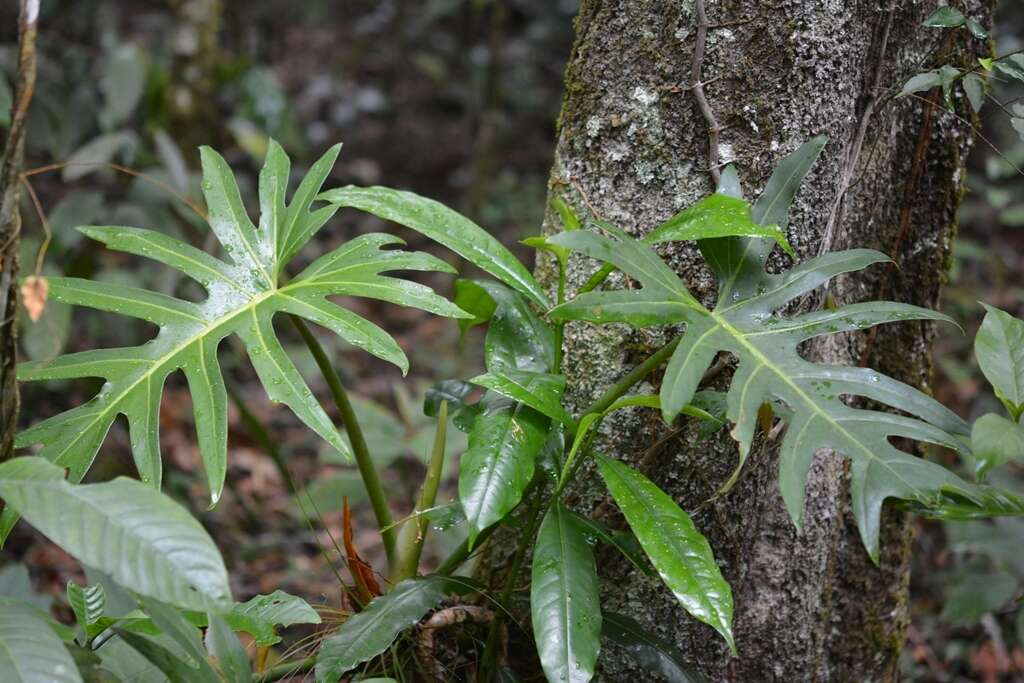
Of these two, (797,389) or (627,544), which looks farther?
(627,544)

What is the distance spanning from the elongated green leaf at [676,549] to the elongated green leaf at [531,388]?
0.43ft

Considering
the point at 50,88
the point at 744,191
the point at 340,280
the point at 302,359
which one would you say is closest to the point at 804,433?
the point at 744,191

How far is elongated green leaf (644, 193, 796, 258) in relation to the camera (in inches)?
52.6

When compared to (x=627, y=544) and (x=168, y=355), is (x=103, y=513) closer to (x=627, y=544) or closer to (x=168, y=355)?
(x=168, y=355)

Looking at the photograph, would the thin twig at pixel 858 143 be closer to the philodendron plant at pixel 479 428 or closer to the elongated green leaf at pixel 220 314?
the philodendron plant at pixel 479 428

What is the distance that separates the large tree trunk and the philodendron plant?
→ 123 millimetres

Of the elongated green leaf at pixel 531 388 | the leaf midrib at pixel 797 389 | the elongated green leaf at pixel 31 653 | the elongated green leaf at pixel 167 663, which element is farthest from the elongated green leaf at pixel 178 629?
the leaf midrib at pixel 797 389

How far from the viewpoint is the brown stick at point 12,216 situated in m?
1.40

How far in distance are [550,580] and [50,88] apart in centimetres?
366

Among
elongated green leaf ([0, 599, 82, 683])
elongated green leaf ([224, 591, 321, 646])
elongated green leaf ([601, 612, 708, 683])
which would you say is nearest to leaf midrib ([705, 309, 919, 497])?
elongated green leaf ([601, 612, 708, 683])

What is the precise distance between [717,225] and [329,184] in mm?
4738

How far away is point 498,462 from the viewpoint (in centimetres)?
130

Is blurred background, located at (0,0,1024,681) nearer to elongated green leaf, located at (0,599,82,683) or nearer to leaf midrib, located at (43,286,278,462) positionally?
leaf midrib, located at (43,286,278,462)

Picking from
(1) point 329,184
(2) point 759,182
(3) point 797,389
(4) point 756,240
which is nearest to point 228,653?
(3) point 797,389
